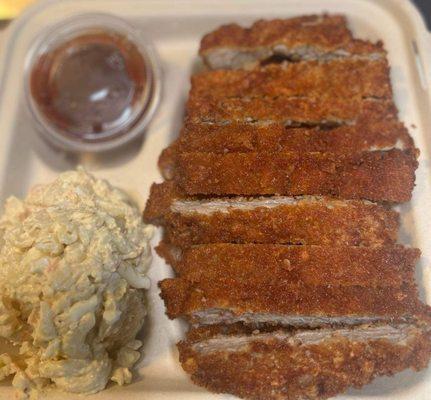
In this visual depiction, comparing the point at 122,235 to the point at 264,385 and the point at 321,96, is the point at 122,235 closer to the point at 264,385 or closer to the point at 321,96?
the point at 264,385

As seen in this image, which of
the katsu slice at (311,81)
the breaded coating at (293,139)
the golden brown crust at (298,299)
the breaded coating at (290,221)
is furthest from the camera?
the katsu slice at (311,81)

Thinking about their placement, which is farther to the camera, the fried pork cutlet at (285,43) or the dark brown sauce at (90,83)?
the dark brown sauce at (90,83)

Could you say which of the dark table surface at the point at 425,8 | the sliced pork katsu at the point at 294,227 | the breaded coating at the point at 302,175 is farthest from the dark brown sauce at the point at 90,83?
the dark table surface at the point at 425,8

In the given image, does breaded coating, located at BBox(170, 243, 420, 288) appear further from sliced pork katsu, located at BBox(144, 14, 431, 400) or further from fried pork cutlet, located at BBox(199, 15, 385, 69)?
fried pork cutlet, located at BBox(199, 15, 385, 69)

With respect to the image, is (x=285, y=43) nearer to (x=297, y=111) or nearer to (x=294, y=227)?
(x=297, y=111)

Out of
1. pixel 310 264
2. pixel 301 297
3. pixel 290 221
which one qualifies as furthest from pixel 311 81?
pixel 301 297

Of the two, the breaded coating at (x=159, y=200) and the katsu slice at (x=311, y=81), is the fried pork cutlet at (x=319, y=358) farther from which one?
the katsu slice at (x=311, y=81)

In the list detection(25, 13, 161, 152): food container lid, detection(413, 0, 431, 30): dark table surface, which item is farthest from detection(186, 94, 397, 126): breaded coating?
detection(413, 0, 431, 30): dark table surface
